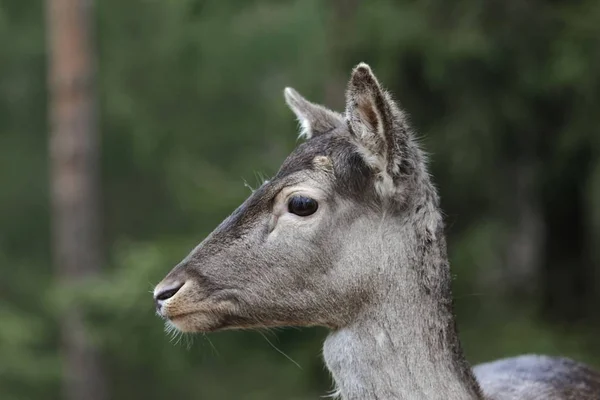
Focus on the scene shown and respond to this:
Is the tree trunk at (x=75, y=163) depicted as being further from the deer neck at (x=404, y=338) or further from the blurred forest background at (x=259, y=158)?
the deer neck at (x=404, y=338)

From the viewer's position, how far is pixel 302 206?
11.4ft

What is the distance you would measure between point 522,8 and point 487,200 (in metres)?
2.35

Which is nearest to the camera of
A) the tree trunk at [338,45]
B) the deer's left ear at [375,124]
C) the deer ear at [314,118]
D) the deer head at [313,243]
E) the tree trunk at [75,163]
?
the deer's left ear at [375,124]

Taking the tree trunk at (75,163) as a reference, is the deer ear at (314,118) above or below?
above

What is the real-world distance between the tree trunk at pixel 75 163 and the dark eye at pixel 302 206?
8882 mm

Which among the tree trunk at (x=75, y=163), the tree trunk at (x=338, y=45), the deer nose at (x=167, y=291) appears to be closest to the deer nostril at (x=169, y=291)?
the deer nose at (x=167, y=291)

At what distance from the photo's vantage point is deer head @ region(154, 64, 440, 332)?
3.42 meters

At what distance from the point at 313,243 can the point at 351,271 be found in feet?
0.53

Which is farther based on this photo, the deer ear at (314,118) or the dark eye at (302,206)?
the deer ear at (314,118)

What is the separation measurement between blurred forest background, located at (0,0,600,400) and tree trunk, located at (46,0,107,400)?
0.05 metres

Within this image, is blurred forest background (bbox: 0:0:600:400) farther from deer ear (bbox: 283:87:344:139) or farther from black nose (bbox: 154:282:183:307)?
deer ear (bbox: 283:87:344:139)

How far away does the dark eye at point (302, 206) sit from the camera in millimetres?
3455

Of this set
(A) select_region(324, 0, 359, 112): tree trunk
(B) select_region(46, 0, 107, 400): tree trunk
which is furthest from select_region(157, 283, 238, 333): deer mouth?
(B) select_region(46, 0, 107, 400): tree trunk

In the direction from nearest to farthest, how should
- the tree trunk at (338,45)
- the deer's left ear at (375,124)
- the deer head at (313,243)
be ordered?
the deer's left ear at (375,124)
the deer head at (313,243)
the tree trunk at (338,45)
